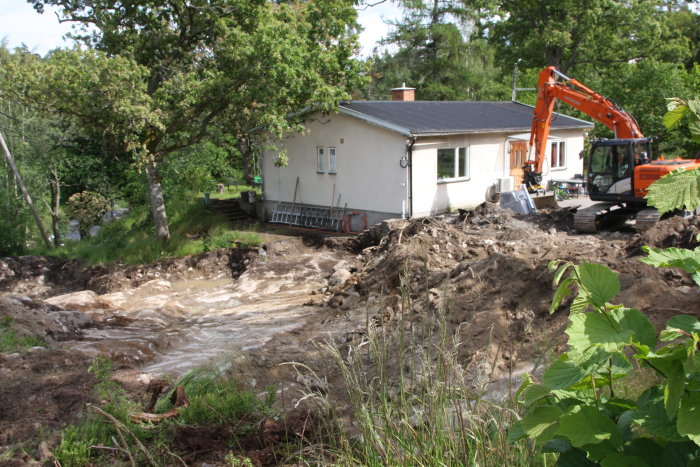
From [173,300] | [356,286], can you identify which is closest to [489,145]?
[356,286]

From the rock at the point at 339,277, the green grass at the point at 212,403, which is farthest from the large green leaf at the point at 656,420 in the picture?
the rock at the point at 339,277

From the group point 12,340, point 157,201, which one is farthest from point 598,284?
point 157,201

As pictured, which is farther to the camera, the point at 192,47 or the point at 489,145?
the point at 489,145

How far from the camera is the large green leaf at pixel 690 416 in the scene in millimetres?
1729

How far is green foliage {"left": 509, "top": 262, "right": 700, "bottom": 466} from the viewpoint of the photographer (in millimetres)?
1847

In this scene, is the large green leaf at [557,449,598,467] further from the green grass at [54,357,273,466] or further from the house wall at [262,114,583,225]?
the house wall at [262,114,583,225]

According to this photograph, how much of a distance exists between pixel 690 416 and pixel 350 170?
19.2 metres

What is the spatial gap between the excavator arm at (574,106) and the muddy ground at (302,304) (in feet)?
9.20

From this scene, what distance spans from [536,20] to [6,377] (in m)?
36.7

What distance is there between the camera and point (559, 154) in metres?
26.0

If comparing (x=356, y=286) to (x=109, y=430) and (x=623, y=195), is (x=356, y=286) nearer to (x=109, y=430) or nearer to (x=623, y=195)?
(x=623, y=195)

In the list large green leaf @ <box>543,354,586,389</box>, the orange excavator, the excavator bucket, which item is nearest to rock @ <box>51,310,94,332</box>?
large green leaf @ <box>543,354,586,389</box>

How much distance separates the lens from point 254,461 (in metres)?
4.87

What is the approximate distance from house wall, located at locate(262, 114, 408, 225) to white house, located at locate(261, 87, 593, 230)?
3 cm
